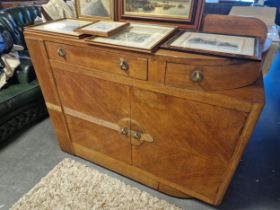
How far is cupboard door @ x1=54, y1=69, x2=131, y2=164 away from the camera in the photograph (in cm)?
105

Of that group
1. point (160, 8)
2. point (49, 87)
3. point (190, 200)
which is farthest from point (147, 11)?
point (190, 200)

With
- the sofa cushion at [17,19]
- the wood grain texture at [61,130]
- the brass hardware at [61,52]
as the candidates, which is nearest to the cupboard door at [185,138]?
the brass hardware at [61,52]

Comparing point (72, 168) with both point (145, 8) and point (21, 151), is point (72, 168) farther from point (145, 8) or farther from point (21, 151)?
point (145, 8)

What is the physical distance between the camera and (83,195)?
125 centimetres

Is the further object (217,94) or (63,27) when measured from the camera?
(63,27)

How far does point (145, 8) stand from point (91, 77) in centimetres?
45

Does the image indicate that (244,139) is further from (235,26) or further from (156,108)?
(235,26)

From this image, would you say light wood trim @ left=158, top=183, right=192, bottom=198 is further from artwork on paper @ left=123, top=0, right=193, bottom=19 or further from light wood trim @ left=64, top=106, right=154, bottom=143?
artwork on paper @ left=123, top=0, right=193, bottom=19

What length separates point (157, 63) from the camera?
83 cm

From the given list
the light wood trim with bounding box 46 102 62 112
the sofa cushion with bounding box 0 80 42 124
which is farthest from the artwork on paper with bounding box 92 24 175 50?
the sofa cushion with bounding box 0 80 42 124

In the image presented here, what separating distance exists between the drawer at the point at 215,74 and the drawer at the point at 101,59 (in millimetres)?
137

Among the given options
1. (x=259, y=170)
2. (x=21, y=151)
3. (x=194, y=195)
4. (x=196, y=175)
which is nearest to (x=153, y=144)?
(x=196, y=175)

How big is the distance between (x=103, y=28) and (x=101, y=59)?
161 millimetres

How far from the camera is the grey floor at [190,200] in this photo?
123 centimetres
